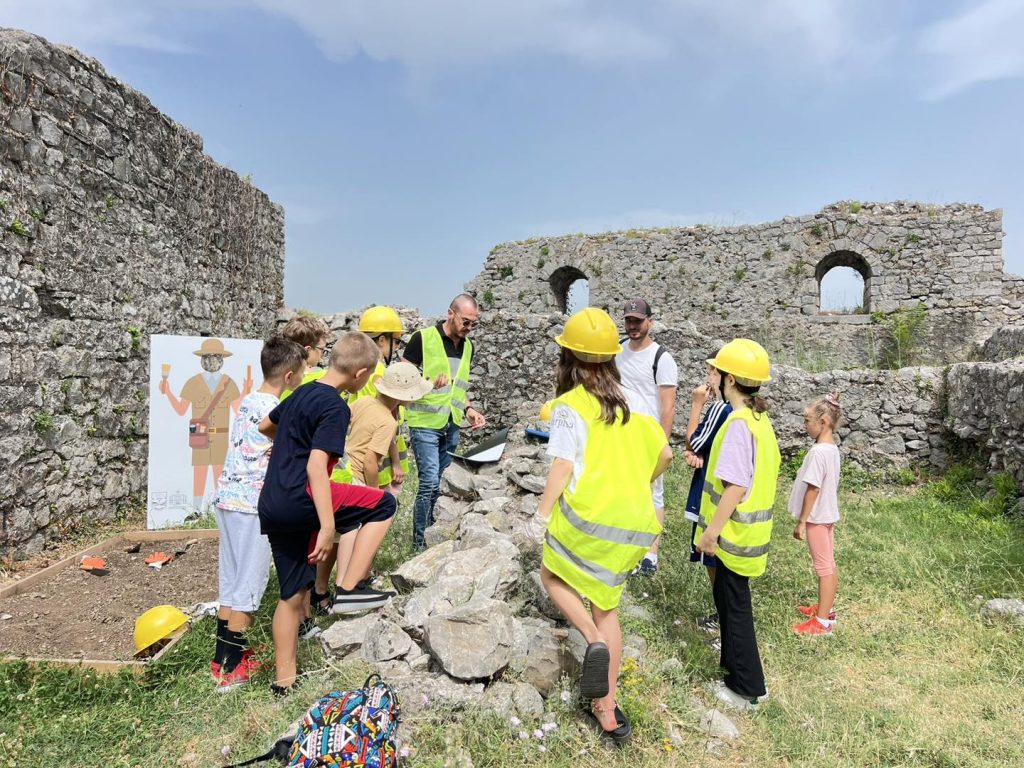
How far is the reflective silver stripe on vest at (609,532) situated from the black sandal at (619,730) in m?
0.66

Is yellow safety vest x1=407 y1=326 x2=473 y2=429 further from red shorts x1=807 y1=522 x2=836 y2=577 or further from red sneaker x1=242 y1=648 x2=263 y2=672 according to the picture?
red shorts x1=807 y1=522 x2=836 y2=577

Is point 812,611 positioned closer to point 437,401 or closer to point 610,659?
point 610,659

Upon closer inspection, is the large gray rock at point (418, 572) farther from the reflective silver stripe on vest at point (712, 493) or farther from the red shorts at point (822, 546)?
the red shorts at point (822, 546)

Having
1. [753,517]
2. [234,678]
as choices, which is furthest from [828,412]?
[234,678]

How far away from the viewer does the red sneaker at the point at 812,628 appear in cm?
366

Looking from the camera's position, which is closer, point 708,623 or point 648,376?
point 708,623

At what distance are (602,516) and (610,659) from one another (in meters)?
0.53

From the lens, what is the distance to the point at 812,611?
3.94 meters

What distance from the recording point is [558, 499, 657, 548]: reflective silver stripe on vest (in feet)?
7.88

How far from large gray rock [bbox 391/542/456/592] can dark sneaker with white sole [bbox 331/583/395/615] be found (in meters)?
0.24

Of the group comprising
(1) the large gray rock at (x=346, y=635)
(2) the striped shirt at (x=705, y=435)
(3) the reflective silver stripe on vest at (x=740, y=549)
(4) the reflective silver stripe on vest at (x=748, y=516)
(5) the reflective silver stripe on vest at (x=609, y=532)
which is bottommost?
(1) the large gray rock at (x=346, y=635)

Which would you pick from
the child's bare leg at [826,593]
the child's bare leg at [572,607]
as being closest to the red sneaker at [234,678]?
the child's bare leg at [572,607]

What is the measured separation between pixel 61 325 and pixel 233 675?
3.75 m

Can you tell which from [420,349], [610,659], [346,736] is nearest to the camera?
[346,736]
